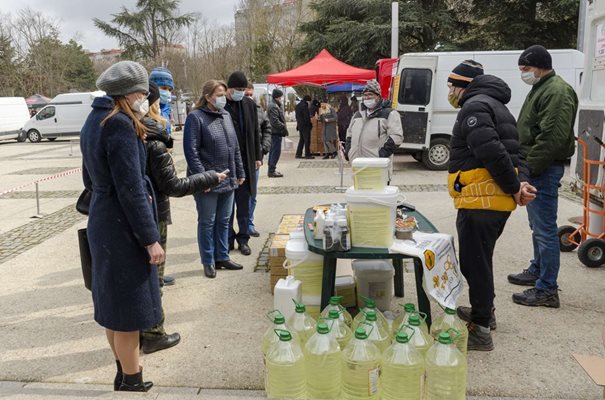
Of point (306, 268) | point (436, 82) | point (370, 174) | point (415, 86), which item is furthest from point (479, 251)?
point (436, 82)

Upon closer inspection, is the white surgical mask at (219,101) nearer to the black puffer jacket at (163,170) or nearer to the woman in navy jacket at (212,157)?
the woman in navy jacket at (212,157)

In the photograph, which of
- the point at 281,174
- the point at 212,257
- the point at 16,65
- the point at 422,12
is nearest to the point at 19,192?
the point at 281,174

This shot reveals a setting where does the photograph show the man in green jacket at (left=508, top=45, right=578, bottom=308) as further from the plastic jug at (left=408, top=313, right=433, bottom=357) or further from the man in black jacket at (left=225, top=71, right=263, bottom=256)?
the man in black jacket at (left=225, top=71, right=263, bottom=256)

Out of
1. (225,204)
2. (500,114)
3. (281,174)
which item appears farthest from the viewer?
(281,174)

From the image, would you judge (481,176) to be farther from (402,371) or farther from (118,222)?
(118,222)

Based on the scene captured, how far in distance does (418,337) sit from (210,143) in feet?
9.63

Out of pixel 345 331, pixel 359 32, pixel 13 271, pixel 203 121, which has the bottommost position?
pixel 13 271

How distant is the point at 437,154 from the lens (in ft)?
39.4

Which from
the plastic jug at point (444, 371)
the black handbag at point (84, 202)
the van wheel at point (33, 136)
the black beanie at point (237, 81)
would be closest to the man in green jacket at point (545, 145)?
the plastic jug at point (444, 371)

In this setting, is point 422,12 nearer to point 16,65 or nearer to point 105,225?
point 105,225

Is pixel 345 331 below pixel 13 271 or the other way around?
the other way around

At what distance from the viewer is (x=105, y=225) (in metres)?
2.72

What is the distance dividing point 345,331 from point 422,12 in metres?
18.0

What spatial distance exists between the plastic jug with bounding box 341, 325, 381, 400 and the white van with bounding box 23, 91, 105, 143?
81.2ft
